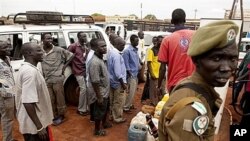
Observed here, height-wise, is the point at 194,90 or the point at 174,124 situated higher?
the point at 194,90

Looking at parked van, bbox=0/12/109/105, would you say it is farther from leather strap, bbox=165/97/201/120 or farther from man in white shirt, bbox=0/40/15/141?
leather strap, bbox=165/97/201/120

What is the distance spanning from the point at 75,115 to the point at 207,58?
4990mm

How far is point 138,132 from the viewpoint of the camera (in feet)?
12.1

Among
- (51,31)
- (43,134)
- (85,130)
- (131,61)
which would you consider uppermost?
(51,31)

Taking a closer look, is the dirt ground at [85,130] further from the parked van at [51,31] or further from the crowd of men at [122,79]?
the parked van at [51,31]

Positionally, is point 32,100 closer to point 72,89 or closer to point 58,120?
point 58,120

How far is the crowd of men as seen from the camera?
1.14 metres

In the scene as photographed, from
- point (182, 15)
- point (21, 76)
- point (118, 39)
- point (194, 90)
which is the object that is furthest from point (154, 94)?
point (194, 90)

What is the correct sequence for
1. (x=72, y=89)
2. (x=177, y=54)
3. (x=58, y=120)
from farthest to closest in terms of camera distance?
(x=72, y=89) → (x=58, y=120) → (x=177, y=54)

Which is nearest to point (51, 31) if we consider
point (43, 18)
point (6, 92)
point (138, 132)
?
point (43, 18)

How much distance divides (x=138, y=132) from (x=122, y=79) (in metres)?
1.49

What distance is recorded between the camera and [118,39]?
519 centimetres

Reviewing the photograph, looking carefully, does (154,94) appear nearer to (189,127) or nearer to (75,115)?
(75,115)

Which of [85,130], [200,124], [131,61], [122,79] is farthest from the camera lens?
[131,61]
